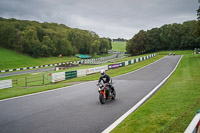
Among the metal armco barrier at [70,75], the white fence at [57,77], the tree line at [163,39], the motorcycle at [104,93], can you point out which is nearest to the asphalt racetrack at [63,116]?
the motorcycle at [104,93]

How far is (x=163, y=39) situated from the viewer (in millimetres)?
96000

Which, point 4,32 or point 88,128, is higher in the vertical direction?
point 4,32

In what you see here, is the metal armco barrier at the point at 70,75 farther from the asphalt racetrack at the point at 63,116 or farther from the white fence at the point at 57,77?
the asphalt racetrack at the point at 63,116

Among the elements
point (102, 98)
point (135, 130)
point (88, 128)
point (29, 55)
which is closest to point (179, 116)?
point (135, 130)

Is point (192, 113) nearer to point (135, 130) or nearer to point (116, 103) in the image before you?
point (135, 130)

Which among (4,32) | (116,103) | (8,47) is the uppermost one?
(4,32)

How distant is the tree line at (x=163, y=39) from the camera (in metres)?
90.7

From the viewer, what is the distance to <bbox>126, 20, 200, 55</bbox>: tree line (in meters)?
90.7

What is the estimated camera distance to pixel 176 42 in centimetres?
9462

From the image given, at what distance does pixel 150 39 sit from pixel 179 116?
94.2m

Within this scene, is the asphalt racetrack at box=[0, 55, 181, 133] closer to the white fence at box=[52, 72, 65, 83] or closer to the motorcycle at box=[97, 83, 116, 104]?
the motorcycle at box=[97, 83, 116, 104]

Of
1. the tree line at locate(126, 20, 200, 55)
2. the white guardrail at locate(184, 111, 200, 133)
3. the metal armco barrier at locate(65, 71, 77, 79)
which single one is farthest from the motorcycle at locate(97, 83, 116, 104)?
the tree line at locate(126, 20, 200, 55)

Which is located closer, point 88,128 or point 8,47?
point 88,128

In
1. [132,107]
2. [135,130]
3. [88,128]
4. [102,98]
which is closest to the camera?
[135,130]
